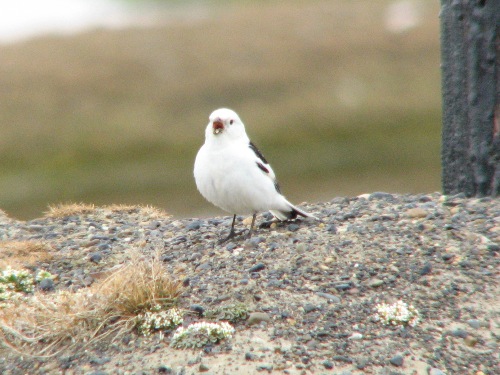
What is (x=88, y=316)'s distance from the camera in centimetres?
665

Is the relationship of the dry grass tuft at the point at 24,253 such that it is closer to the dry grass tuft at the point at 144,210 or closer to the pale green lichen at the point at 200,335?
the dry grass tuft at the point at 144,210

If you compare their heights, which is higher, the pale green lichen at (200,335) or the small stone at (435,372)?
the pale green lichen at (200,335)

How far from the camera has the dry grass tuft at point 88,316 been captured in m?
6.60

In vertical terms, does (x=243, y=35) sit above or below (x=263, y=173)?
above

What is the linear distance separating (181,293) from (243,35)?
29413mm

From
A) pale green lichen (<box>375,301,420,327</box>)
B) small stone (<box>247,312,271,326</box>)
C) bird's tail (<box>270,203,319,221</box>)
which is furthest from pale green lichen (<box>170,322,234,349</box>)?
bird's tail (<box>270,203,319,221</box>)

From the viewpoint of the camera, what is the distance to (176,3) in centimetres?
5081

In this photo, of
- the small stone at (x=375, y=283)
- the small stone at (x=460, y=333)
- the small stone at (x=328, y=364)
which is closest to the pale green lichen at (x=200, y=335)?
the small stone at (x=328, y=364)

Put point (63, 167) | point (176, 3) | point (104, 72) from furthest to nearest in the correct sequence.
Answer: point (176, 3), point (104, 72), point (63, 167)

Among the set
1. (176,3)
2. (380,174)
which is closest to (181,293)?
(380,174)

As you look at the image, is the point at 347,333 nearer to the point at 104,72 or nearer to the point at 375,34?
the point at 104,72

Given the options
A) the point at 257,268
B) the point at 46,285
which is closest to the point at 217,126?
the point at 257,268

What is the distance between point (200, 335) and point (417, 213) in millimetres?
2687

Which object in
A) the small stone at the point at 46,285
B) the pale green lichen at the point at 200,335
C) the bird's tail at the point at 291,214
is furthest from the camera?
the bird's tail at the point at 291,214
